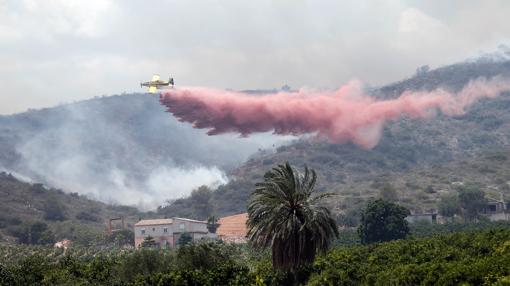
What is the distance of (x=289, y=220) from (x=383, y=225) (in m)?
91.0

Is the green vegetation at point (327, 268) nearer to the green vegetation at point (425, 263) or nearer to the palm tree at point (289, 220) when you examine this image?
the green vegetation at point (425, 263)

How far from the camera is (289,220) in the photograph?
72.4m

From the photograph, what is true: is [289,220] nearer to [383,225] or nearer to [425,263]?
[425,263]

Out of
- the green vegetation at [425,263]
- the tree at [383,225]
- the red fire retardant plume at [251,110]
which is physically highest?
the red fire retardant plume at [251,110]

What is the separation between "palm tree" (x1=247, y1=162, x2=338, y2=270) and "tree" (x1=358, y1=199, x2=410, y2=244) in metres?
86.3

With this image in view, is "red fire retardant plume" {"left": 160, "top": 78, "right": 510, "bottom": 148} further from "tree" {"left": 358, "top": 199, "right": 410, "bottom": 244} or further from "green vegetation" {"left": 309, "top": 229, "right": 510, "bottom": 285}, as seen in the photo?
"green vegetation" {"left": 309, "top": 229, "right": 510, "bottom": 285}

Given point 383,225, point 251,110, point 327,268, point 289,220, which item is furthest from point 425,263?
point 383,225

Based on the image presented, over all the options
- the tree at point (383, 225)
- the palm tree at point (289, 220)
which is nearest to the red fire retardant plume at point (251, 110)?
the tree at point (383, 225)

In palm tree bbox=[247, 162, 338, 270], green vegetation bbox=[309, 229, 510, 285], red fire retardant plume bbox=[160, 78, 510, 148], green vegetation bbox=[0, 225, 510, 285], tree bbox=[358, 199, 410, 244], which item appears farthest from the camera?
tree bbox=[358, 199, 410, 244]

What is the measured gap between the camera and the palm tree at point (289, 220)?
7256cm

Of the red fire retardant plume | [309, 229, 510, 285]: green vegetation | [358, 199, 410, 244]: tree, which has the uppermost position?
the red fire retardant plume

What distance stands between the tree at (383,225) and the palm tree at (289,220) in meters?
86.3

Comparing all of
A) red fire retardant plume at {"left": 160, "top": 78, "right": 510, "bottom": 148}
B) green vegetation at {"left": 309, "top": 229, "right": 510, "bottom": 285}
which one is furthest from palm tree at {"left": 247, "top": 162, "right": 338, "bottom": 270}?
red fire retardant plume at {"left": 160, "top": 78, "right": 510, "bottom": 148}

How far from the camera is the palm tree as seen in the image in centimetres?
7256
